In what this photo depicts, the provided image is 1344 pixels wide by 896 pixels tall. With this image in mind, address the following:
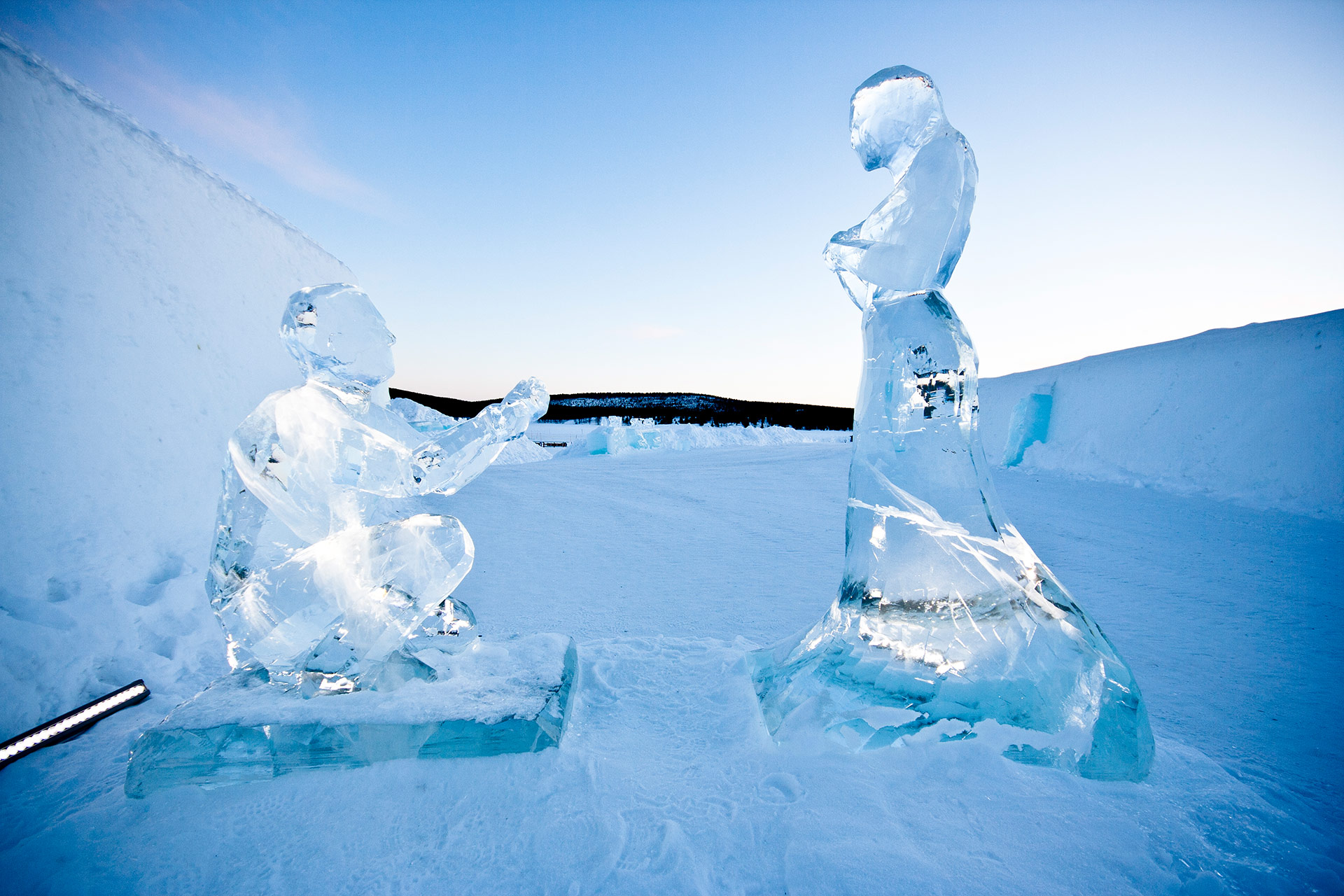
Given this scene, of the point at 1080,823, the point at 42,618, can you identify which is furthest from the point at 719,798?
the point at 42,618

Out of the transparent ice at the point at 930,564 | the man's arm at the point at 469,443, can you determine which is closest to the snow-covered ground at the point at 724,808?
the transparent ice at the point at 930,564

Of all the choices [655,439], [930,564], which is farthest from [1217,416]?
[655,439]

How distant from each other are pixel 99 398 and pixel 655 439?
41.2 feet

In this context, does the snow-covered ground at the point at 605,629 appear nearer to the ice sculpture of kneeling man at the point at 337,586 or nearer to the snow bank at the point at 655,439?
the ice sculpture of kneeling man at the point at 337,586

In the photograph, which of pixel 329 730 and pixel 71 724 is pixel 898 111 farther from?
pixel 71 724

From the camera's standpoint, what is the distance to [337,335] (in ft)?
5.95

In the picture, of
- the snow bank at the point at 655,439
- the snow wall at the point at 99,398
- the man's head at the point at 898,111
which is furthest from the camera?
the snow bank at the point at 655,439

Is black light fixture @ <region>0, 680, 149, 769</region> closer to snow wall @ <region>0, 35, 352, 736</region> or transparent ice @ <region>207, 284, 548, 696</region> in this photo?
snow wall @ <region>0, 35, 352, 736</region>

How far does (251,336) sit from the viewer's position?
4.73m

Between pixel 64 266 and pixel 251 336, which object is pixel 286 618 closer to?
pixel 64 266

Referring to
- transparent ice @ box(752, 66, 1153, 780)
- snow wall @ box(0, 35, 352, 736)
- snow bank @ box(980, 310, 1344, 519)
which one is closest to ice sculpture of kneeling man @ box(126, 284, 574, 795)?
transparent ice @ box(752, 66, 1153, 780)

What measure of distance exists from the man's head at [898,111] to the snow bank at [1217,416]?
578 cm

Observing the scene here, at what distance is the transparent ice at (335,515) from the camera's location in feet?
5.62

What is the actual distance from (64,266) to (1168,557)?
7.72m
